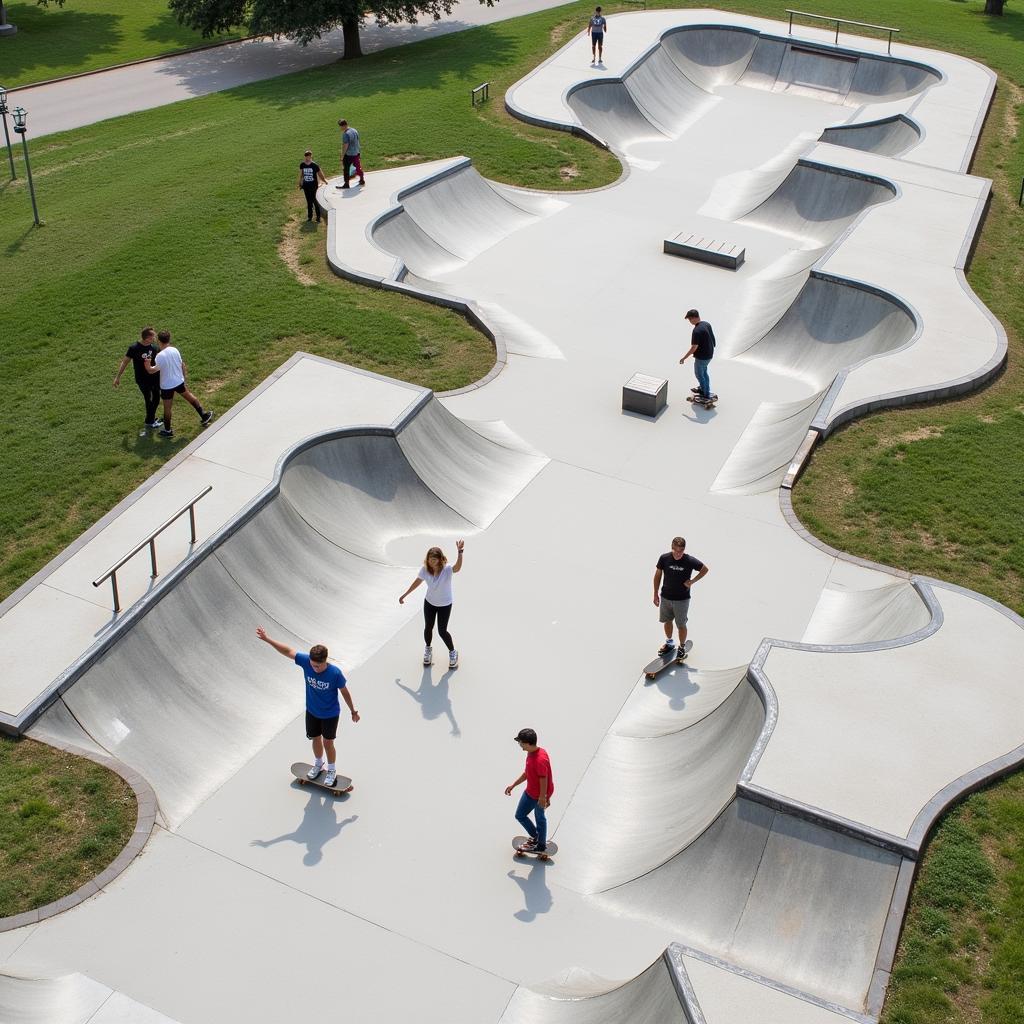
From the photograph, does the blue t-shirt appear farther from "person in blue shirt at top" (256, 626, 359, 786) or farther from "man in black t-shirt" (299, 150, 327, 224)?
"man in black t-shirt" (299, 150, 327, 224)

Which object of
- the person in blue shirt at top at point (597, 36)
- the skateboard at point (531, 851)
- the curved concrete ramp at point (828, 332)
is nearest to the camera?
the skateboard at point (531, 851)

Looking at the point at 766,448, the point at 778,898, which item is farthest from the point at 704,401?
the point at 778,898

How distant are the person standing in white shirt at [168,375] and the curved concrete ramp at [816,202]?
1587cm

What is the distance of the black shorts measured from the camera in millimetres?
12031

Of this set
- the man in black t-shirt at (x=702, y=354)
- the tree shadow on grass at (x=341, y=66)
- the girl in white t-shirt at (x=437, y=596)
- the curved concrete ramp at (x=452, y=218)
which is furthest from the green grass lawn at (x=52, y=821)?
the tree shadow on grass at (x=341, y=66)

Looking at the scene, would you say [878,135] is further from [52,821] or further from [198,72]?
[52,821]

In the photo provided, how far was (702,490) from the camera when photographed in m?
17.8

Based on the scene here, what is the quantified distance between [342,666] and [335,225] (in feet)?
42.7

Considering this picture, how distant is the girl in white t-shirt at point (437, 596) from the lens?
13.3m

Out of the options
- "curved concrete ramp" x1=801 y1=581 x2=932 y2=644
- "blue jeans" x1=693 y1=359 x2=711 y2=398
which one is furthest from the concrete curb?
"blue jeans" x1=693 y1=359 x2=711 y2=398

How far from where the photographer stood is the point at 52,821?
37.8 feet

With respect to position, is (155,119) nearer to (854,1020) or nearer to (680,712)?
(680,712)

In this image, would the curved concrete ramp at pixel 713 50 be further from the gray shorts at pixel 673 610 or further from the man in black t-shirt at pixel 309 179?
the gray shorts at pixel 673 610

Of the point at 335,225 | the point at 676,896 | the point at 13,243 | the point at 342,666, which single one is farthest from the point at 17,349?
the point at 676,896
